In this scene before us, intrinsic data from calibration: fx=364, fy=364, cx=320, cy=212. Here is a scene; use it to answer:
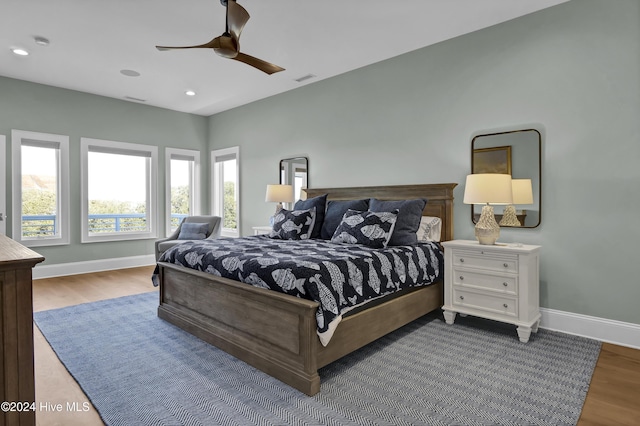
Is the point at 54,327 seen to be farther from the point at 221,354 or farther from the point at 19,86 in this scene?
the point at 19,86

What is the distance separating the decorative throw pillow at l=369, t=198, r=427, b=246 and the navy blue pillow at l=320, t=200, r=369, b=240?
25 cm

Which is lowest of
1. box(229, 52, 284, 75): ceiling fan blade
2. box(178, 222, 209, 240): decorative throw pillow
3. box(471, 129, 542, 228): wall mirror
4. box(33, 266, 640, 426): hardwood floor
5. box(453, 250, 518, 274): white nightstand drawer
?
box(33, 266, 640, 426): hardwood floor

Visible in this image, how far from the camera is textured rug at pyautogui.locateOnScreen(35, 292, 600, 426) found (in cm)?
187

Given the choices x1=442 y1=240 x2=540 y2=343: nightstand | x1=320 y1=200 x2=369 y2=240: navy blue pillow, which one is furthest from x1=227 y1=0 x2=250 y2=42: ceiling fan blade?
x1=442 y1=240 x2=540 y2=343: nightstand

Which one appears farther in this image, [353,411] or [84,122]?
[84,122]

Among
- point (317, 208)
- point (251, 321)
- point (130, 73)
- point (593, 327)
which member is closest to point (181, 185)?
point (130, 73)

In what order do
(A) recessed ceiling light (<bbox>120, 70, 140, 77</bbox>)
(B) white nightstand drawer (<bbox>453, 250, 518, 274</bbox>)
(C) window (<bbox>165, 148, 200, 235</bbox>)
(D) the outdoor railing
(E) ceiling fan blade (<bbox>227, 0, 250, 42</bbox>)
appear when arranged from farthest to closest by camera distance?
(C) window (<bbox>165, 148, 200, 235</bbox>)
(D) the outdoor railing
(A) recessed ceiling light (<bbox>120, 70, 140, 77</bbox>)
(B) white nightstand drawer (<bbox>453, 250, 518, 274</bbox>)
(E) ceiling fan blade (<bbox>227, 0, 250, 42</bbox>)

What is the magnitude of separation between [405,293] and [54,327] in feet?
9.96

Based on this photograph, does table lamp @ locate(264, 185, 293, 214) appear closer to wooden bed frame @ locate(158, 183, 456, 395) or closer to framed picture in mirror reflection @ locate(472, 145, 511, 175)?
wooden bed frame @ locate(158, 183, 456, 395)

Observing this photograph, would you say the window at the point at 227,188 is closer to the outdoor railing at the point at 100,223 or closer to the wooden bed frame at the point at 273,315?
the outdoor railing at the point at 100,223

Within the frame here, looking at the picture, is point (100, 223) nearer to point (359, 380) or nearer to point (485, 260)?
point (359, 380)

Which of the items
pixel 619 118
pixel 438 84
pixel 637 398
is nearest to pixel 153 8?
pixel 438 84

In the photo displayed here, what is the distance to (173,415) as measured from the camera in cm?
186

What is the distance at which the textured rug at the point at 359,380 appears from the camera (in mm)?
1867
